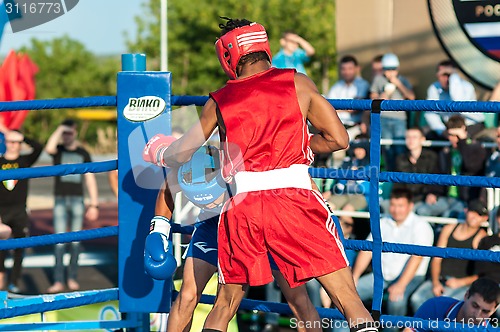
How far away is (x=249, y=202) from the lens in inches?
146

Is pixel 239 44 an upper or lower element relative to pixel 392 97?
upper

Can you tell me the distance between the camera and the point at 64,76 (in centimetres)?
3509

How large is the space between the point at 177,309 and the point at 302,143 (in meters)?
1.02

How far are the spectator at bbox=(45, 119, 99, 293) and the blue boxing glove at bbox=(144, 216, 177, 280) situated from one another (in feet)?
14.6

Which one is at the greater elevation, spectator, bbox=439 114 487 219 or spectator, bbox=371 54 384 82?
spectator, bbox=371 54 384 82

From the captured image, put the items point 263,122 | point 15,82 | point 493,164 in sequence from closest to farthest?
point 263,122 < point 493,164 < point 15,82

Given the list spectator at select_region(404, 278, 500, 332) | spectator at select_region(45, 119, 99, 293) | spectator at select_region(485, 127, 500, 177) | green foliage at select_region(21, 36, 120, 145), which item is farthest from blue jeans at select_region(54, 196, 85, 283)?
green foliage at select_region(21, 36, 120, 145)

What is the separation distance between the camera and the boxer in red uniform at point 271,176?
367cm

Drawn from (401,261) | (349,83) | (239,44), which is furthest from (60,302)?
(349,83)

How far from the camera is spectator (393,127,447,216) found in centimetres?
700

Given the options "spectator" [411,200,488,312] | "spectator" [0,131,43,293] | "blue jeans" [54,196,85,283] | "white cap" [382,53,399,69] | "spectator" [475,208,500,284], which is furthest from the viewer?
"blue jeans" [54,196,85,283]

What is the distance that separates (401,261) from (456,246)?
1.33 ft

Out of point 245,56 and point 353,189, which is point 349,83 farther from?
point 245,56

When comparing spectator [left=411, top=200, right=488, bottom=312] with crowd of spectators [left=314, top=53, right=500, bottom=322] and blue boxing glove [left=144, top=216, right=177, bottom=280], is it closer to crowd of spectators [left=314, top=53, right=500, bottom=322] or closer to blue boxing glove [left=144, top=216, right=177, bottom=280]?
crowd of spectators [left=314, top=53, right=500, bottom=322]
